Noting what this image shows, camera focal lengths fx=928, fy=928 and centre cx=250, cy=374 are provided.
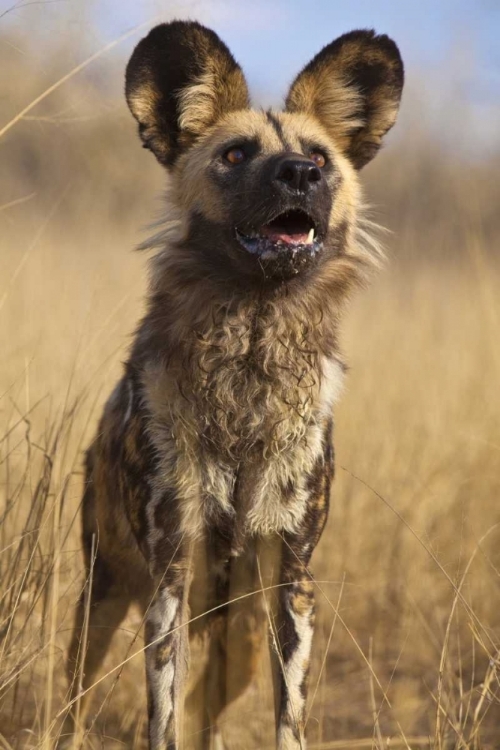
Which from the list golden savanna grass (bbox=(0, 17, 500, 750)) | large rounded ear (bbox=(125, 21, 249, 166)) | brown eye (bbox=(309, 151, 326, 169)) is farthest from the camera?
brown eye (bbox=(309, 151, 326, 169))

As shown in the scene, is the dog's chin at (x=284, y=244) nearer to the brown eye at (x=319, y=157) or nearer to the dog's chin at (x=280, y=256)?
the dog's chin at (x=280, y=256)

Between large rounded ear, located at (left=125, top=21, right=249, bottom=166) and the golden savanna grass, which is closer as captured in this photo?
the golden savanna grass

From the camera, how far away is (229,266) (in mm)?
2867

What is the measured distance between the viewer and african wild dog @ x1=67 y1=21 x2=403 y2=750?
2.65 meters

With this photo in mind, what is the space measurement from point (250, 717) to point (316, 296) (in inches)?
65.8

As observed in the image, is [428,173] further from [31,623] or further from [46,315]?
[31,623]

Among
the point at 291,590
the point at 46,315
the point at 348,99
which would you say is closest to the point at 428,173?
the point at 46,315

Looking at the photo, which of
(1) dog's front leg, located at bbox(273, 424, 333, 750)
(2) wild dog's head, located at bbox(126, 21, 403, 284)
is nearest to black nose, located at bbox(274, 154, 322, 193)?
(2) wild dog's head, located at bbox(126, 21, 403, 284)

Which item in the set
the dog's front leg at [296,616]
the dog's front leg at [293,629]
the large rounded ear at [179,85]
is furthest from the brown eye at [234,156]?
the dog's front leg at [293,629]

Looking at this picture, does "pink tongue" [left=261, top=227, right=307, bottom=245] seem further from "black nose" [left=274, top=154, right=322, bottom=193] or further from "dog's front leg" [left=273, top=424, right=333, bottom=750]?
"dog's front leg" [left=273, top=424, right=333, bottom=750]

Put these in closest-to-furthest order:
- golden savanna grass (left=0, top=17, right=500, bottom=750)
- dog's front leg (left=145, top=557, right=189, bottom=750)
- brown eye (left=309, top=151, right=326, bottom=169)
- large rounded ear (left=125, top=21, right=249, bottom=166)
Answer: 1. dog's front leg (left=145, top=557, right=189, bottom=750)
2. golden savanna grass (left=0, top=17, right=500, bottom=750)
3. large rounded ear (left=125, top=21, right=249, bottom=166)
4. brown eye (left=309, top=151, right=326, bottom=169)

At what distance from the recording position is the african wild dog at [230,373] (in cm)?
265

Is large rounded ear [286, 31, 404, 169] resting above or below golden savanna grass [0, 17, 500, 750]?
above

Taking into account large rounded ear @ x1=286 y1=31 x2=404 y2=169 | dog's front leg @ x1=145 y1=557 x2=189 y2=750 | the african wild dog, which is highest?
large rounded ear @ x1=286 y1=31 x2=404 y2=169
